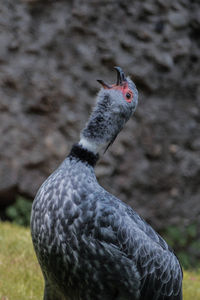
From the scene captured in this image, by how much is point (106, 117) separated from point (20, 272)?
184 centimetres

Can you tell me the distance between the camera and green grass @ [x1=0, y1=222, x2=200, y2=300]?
3.95 m

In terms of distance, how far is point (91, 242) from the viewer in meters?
2.91

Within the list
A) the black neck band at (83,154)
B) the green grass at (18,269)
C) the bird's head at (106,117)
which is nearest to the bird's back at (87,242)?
the black neck band at (83,154)

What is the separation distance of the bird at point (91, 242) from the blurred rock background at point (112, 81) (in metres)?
3.65

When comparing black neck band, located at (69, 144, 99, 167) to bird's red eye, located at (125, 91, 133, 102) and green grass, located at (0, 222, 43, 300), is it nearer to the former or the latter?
bird's red eye, located at (125, 91, 133, 102)

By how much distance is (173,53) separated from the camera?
7.12m

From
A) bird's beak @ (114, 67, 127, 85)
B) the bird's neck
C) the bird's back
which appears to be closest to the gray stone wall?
bird's beak @ (114, 67, 127, 85)

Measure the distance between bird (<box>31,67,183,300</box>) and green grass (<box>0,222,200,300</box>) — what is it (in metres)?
0.76

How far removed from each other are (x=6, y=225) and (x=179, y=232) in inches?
99.7

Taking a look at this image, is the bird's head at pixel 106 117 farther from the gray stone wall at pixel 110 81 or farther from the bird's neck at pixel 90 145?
the gray stone wall at pixel 110 81

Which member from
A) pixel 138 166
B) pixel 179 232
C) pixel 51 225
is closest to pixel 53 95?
pixel 138 166

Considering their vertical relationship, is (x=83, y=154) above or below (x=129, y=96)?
below

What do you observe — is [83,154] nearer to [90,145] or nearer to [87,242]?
[90,145]

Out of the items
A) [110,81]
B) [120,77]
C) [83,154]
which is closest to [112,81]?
[110,81]
